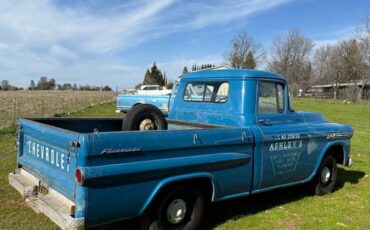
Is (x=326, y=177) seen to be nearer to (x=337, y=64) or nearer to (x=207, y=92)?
(x=207, y=92)

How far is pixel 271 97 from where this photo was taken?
19.5 feet

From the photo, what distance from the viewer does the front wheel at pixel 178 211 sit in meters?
4.43

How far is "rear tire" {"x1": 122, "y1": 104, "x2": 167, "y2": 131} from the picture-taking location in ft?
17.3

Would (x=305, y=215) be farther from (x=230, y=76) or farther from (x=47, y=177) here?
(x=47, y=177)

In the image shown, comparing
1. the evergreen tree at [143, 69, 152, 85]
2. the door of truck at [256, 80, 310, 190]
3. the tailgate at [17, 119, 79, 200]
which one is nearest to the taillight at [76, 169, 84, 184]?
the tailgate at [17, 119, 79, 200]

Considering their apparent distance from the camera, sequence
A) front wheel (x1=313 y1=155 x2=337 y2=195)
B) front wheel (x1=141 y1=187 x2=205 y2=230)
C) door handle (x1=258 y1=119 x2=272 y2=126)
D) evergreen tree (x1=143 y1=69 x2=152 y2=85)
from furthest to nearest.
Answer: evergreen tree (x1=143 y1=69 x2=152 y2=85), front wheel (x1=313 y1=155 x2=337 y2=195), door handle (x1=258 y1=119 x2=272 y2=126), front wheel (x1=141 y1=187 x2=205 y2=230)

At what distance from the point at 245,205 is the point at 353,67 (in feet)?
257

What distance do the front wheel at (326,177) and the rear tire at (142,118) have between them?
9.46 feet

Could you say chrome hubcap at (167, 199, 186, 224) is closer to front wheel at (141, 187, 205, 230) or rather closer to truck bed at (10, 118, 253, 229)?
front wheel at (141, 187, 205, 230)

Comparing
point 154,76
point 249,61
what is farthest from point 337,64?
point 154,76

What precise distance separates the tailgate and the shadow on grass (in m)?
1.03

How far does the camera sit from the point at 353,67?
77.9 m

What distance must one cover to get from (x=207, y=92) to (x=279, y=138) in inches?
50.0

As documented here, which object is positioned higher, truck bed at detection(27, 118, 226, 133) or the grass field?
truck bed at detection(27, 118, 226, 133)
